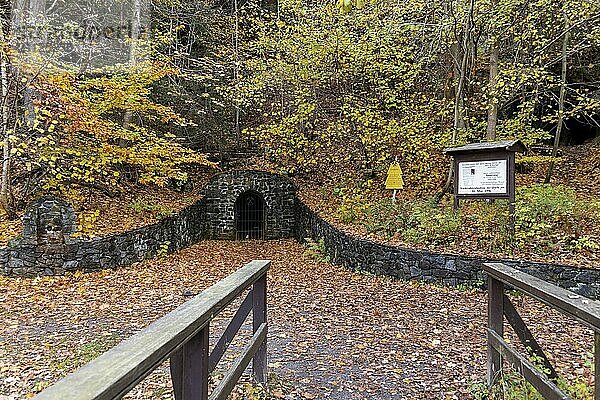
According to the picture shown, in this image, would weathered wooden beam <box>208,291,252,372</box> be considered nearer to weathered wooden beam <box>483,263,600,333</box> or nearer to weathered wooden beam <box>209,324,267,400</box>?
weathered wooden beam <box>209,324,267,400</box>

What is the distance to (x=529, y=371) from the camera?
8.84 feet

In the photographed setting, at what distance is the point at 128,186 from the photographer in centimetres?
1347

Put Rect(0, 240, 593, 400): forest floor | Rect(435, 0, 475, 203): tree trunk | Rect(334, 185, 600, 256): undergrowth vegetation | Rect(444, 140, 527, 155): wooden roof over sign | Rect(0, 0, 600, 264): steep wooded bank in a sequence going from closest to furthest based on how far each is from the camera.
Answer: Rect(0, 240, 593, 400): forest floor, Rect(444, 140, 527, 155): wooden roof over sign, Rect(334, 185, 600, 256): undergrowth vegetation, Rect(0, 0, 600, 264): steep wooded bank, Rect(435, 0, 475, 203): tree trunk

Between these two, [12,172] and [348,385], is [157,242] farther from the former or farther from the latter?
[348,385]

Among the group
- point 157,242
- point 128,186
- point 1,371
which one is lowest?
point 1,371

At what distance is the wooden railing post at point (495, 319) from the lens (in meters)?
3.36

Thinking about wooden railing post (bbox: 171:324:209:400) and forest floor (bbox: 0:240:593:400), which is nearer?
wooden railing post (bbox: 171:324:209:400)

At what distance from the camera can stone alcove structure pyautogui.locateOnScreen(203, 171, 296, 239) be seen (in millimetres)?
15094

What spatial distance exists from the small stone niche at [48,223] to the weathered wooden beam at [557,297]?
8.14 m

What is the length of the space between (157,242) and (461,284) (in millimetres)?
7393

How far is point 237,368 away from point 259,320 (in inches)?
29.2

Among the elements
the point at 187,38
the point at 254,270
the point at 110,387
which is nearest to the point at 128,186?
the point at 187,38

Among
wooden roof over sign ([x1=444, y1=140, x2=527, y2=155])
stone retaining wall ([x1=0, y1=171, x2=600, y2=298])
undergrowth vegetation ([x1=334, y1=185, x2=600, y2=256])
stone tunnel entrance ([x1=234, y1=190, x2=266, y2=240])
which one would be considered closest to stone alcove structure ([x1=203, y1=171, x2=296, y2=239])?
stone tunnel entrance ([x1=234, y1=190, x2=266, y2=240])

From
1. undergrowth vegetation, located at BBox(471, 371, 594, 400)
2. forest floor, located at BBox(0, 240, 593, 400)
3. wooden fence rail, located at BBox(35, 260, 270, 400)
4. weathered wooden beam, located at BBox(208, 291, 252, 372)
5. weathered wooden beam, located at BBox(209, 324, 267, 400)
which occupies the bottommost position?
forest floor, located at BBox(0, 240, 593, 400)
